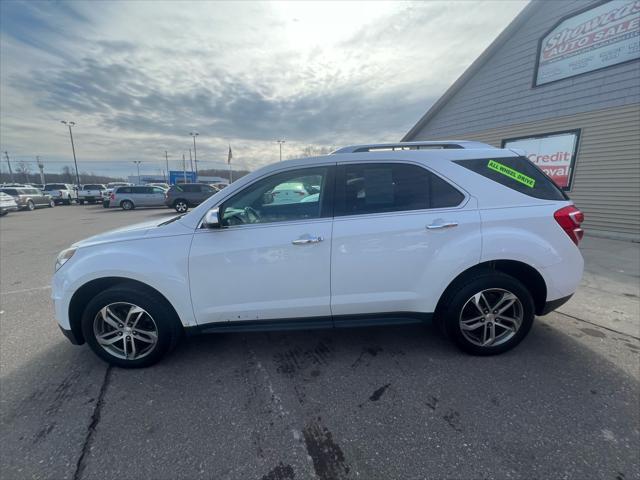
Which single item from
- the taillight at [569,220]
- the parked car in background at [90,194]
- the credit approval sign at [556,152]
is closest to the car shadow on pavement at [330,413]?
the taillight at [569,220]

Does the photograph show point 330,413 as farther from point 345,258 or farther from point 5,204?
point 5,204

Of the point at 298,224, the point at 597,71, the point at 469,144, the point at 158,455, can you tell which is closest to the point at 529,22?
the point at 597,71

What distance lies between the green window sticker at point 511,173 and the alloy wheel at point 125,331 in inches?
130

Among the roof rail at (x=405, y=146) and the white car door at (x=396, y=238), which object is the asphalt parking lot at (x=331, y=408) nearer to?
the white car door at (x=396, y=238)

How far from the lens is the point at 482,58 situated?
10.1 m

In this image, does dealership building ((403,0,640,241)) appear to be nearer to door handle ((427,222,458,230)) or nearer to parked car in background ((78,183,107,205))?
door handle ((427,222,458,230))

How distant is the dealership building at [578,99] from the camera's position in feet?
24.1

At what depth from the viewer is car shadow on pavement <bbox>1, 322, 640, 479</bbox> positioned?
1.75 metres

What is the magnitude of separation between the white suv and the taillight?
0.03ft

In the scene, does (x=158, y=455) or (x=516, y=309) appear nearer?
(x=158, y=455)

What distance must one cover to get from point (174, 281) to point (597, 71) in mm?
11083

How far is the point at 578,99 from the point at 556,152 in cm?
141

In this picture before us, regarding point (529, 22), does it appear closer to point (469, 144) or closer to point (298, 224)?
point (469, 144)

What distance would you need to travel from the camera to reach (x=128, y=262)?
8.15ft
